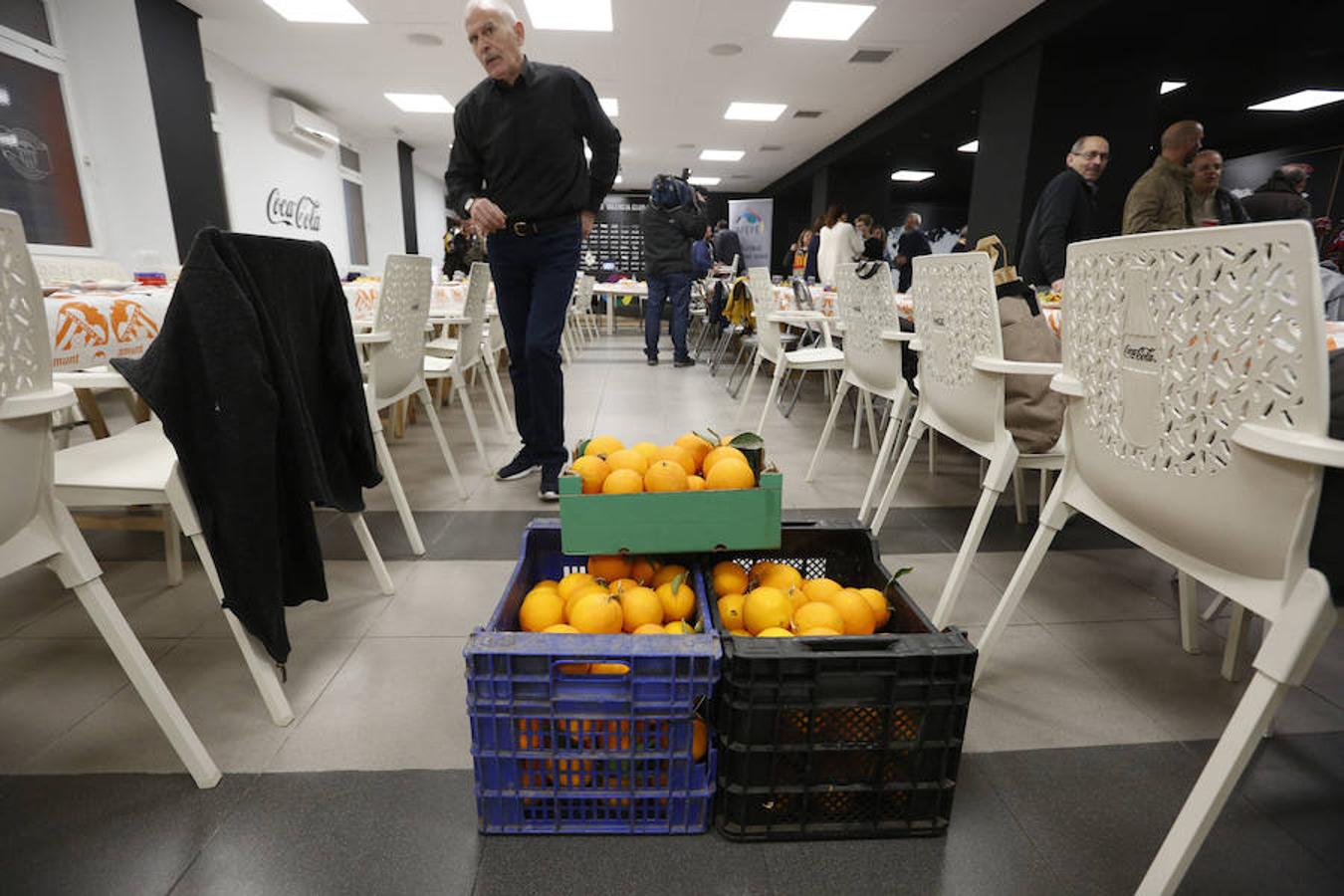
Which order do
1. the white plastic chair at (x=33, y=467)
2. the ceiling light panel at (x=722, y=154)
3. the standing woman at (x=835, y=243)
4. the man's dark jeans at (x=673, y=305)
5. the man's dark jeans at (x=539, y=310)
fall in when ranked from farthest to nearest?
the ceiling light panel at (x=722, y=154) → the standing woman at (x=835, y=243) → the man's dark jeans at (x=673, y=305) → the man's dark jeans at (x=539, y=310) → the white plastic chair at (x=33, y=467)

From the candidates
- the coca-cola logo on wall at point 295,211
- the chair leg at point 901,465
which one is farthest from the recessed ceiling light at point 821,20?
the coca-cola logo on wall at point 295,211

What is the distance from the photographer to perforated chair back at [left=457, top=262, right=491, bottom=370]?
2611mm

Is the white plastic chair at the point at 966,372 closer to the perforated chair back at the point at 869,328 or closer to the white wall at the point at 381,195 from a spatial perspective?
the perforated chair back at the point at 869,328

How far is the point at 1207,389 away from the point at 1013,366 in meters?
0.52

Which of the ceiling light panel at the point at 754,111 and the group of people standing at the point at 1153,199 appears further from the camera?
the ceiling light panel at the point at 754,111

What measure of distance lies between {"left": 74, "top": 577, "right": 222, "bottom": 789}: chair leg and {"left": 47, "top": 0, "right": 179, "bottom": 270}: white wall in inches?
194

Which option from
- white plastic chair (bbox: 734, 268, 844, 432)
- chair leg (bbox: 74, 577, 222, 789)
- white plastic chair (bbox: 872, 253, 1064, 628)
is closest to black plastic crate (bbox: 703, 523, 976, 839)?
white plastic chair (bbox: 872, 253, 1064, 628)

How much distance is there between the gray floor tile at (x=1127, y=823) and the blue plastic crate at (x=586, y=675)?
0.57 metres

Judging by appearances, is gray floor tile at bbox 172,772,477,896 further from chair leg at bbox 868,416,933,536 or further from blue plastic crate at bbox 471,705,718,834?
chair leg at bbox 868,416,933,536

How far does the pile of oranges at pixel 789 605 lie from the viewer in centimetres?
100

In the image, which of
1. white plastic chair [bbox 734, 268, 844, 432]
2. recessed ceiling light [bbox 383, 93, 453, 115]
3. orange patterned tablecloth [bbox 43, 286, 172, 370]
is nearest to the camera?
orange patterned tablecloth [bbox 43, 286, 172, 370]

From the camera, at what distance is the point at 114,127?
16.0ft

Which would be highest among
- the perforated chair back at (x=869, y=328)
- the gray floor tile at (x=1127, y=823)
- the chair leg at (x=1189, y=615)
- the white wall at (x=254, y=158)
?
the white wall at (x=254, y=158)

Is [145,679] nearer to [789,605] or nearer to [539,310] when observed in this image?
[789,605]
